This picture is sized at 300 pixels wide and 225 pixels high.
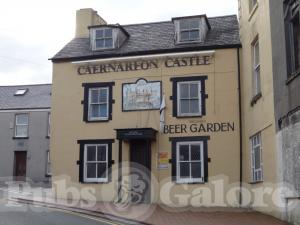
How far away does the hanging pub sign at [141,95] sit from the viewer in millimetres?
20172

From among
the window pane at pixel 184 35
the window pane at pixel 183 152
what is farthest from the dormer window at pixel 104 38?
the window pane at pixel 183 152

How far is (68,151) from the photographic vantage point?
20.9 meters

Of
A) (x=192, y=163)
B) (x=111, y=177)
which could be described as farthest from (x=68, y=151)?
(x=192, y=163)

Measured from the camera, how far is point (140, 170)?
20.0 metres

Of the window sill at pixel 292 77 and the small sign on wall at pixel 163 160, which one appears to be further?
the small sign on wall at pixel 163 160

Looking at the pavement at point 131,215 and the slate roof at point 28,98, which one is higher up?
the slate roof at point 28,98

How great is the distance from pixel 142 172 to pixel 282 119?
811 cm

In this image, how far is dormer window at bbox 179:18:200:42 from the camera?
68.0ft

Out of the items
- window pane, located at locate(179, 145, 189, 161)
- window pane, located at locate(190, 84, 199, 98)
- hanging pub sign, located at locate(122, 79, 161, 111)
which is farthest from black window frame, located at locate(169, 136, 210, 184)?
window pane, located at locate(190, 84, 199, 98)

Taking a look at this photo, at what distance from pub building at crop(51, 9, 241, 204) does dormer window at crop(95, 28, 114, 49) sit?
5 cm

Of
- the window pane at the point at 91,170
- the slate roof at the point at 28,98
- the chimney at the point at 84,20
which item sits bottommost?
the window pane at the point at 91,170


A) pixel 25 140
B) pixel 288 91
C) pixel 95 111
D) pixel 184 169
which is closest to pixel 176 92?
pixel 184 169

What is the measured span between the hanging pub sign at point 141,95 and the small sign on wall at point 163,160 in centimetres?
199

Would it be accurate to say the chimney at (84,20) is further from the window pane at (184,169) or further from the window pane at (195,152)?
the window pane at (184,169)
